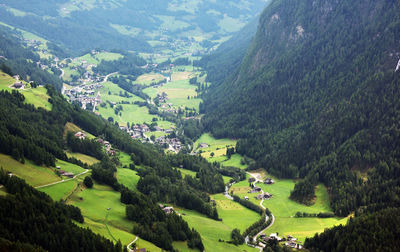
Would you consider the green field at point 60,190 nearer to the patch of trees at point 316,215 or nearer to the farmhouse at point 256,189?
the patch of trees at point 316,215

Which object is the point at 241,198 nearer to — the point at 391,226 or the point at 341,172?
the point at 341,172

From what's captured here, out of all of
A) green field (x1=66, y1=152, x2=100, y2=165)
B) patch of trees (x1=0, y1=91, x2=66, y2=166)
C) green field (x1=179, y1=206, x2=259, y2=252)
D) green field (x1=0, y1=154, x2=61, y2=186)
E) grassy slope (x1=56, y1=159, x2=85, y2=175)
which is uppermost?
patch of trees (x1=0, y1=91, x2=66, y2=166)

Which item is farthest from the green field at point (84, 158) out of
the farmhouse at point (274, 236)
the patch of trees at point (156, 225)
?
the farmhouse at point (274, 236)

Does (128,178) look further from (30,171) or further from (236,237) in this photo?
(236,237)

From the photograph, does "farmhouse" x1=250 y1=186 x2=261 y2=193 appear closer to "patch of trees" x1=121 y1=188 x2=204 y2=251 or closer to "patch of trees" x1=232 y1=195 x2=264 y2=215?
"patch of trees" x1=232 y1=195 x2=264 y2=215

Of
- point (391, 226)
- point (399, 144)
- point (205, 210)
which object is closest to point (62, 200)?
point (205, 210)

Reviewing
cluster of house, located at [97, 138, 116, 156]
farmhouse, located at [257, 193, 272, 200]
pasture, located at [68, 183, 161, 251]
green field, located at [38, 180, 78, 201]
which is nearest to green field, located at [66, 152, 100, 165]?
cluster of house, located at [97, 138, 116, 156]
